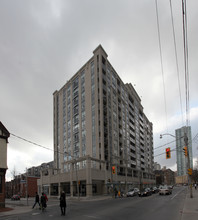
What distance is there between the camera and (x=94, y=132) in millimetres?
59562

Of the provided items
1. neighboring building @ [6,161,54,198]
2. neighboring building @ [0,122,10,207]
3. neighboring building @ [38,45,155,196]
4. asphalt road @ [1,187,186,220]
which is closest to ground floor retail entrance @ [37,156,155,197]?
neighboring building @ [38,45,155,196]

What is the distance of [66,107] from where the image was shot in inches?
3017

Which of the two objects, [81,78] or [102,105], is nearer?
[102,105]

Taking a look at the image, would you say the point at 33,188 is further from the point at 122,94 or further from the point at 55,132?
the point at 122,94

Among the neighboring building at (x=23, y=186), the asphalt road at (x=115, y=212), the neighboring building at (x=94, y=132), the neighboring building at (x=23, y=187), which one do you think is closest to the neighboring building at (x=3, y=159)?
the asphalt road at (x=115, y=212)

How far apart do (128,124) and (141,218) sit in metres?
68.9

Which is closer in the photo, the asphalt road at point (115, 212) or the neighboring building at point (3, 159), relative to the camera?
the asphalt road at point (115, 212)

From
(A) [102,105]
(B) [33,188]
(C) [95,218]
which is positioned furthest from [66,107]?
(C) [95,218]

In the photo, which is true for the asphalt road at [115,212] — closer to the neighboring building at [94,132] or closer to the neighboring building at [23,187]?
the neighboring building at [94,132]

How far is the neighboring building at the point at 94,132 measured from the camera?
53.6m

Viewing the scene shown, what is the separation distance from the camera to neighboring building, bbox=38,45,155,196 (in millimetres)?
53562

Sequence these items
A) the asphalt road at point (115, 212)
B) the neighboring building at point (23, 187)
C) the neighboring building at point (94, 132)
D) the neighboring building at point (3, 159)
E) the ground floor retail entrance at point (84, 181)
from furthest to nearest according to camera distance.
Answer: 1. the neighboring building at point (23, 187)
2. the neighboring building at point (94, 132)
3. the ground floor retail entrance at point (84, 181)
4. the neighboring building at point (3, 159)
5. the asphalt road at point (115, 212)

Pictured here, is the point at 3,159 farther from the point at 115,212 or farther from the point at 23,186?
the point at 23,186

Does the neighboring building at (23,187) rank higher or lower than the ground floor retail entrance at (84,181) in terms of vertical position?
lower
